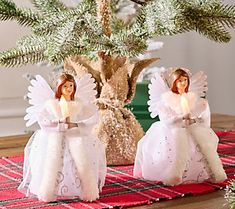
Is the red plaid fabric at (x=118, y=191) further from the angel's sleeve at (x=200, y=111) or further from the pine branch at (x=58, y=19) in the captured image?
the pine branch at (x=58, y=19)

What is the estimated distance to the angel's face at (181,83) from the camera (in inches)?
33.4

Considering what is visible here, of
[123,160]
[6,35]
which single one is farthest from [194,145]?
[6,35]

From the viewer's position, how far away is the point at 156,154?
2.82 feet

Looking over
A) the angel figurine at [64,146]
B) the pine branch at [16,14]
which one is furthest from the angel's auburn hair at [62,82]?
the pine branch at [16,14]

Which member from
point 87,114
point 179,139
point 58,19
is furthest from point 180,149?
point 58,19

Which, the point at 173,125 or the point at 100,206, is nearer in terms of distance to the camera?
the point at 100,206

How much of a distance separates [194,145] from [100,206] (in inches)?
7.5

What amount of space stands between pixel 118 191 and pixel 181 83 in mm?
179

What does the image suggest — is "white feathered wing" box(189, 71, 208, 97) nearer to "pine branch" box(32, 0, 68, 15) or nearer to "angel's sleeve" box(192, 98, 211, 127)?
"angel's sleeve" box(192, 98, 211, 127)

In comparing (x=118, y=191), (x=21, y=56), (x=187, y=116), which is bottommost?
(x=118, y=191)

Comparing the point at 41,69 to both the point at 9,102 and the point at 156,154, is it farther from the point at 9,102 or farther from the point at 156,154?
the point at 156,154

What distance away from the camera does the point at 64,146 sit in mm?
782

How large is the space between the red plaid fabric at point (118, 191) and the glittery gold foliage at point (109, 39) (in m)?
0.08

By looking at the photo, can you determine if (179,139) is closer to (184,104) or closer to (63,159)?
(184,104)
